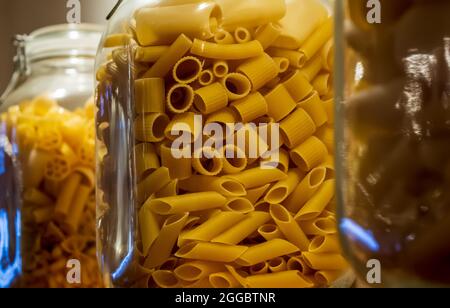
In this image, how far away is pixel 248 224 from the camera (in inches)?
16.3

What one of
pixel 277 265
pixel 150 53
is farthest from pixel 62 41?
pixel 277 265

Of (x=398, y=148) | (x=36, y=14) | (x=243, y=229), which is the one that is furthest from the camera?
(x=36, y=14)

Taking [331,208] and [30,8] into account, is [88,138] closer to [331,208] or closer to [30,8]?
[30,8]

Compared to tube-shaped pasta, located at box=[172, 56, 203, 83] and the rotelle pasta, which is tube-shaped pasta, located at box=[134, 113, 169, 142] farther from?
the rotelle pasta

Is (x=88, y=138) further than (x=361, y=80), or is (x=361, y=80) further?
(x=88, y=138)

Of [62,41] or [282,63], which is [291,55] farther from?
[62,41]

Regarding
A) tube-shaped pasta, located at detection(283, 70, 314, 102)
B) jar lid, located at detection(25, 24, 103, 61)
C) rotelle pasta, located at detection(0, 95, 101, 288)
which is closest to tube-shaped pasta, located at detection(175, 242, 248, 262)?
tube-shaped pasta, located at detection(283, 70, 314, 102)

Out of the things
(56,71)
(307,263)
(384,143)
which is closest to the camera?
(384,143)

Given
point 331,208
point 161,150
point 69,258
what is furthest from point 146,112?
point 69,258

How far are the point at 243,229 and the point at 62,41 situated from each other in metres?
0.38

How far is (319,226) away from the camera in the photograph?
0.43 meters

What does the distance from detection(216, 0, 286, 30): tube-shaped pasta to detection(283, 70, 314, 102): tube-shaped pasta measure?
0.13ft

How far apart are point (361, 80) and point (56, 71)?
470 millimetres

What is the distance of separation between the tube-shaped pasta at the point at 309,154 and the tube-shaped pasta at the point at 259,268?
0.06 meters
